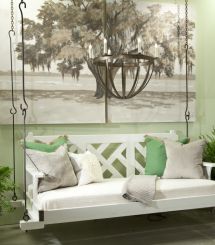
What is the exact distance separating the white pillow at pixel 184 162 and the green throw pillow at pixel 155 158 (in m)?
0.05

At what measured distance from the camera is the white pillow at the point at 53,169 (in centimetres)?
360

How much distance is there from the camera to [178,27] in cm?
480

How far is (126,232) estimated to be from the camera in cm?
398

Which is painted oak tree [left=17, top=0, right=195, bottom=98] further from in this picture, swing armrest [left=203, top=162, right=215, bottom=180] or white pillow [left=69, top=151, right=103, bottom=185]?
swing armrest [left=203, top=162, right=215, bottom=180]

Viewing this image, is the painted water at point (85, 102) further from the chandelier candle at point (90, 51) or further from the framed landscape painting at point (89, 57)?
the chandelier candle at point (90, 51)

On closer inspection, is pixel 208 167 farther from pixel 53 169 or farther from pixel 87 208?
pixel 53 169

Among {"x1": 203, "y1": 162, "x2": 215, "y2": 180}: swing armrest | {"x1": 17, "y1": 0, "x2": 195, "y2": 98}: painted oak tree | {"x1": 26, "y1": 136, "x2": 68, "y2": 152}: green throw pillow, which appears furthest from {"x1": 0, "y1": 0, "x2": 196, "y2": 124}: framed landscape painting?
{"x1": 203, "y1": 162, "x2": 215, "y2": 180}: swing armrest

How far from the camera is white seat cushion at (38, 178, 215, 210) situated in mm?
3387

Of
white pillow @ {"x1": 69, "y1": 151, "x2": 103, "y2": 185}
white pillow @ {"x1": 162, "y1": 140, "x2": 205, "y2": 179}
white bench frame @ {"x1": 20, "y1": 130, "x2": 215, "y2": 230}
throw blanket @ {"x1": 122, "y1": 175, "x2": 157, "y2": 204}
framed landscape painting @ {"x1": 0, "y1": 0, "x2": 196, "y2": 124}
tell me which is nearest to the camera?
white bench frame @ {"x1": 20, "y1": 130, "x2": 215, "y2": 230}

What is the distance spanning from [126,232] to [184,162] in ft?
2.93

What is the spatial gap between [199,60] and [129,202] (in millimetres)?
2114

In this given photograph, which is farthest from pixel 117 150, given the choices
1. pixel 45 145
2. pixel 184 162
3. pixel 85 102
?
pixel 45 145

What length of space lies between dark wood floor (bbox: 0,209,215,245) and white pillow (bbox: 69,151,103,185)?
0.52 m

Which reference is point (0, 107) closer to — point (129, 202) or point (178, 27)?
point (129, 202)
